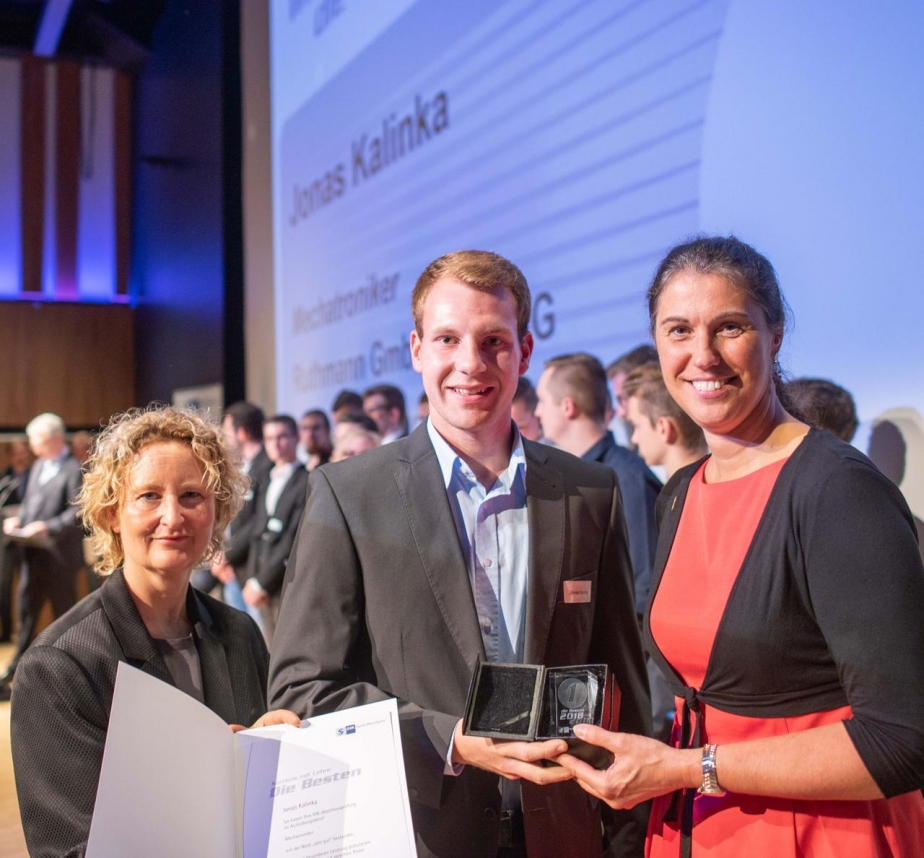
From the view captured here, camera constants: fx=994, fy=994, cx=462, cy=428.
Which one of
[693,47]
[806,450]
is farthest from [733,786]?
[693,47]

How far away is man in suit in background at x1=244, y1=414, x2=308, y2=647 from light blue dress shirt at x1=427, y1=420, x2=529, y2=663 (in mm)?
3859

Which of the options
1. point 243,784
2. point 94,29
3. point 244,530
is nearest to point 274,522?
point 244,530

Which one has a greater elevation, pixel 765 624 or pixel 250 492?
pixel 250 492

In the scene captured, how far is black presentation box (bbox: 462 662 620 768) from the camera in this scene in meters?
1.38

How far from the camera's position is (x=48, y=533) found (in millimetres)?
7055

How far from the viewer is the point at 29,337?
42.2 feet

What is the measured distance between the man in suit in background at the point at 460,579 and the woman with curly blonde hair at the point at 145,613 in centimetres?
24

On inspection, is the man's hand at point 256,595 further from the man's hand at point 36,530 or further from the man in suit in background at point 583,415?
the man in suit in background at point 583,415

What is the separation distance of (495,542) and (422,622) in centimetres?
20

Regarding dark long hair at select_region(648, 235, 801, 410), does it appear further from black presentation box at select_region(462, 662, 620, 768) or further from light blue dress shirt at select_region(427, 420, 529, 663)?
black presentation box at select_region(462, 662, 620, 768)

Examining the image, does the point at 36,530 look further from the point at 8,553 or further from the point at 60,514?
the point at 8,553

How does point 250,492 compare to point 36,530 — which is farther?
point 36,530

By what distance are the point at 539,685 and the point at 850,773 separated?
0.42 meters

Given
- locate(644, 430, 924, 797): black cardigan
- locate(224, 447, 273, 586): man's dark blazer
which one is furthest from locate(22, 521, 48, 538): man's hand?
locate(644, 430, 924, 797): black cardigan
